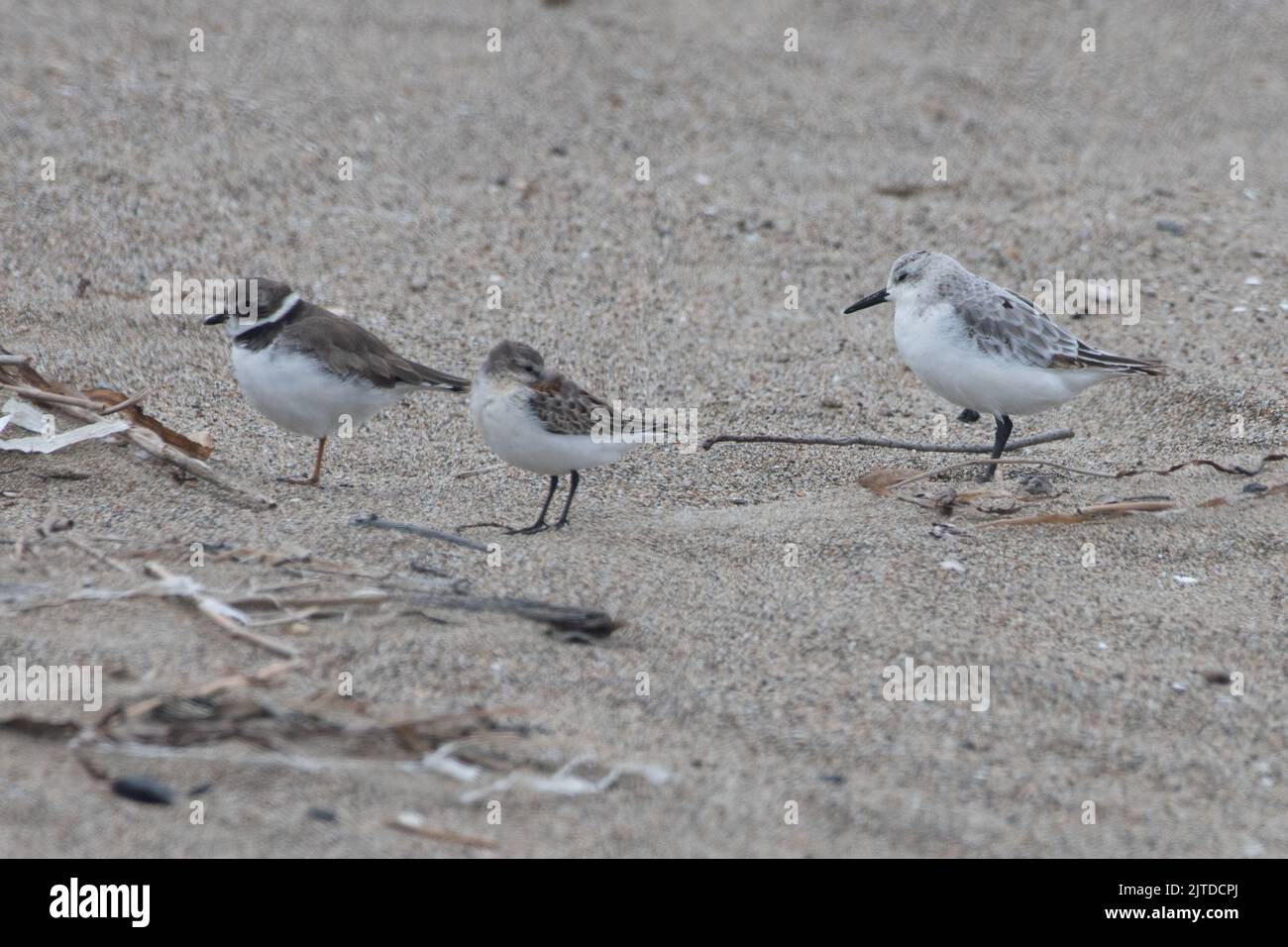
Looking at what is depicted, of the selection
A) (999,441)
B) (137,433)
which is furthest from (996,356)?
(137,433)

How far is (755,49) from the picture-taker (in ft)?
33.6

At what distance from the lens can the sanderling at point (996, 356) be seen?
5.95 meters

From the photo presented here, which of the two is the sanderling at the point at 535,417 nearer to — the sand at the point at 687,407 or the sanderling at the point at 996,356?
the sand at the point at 687,407

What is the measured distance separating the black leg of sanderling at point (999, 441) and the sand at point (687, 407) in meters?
0.10

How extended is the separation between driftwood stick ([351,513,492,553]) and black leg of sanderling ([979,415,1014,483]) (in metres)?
2.29

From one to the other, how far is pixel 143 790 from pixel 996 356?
3804 mm

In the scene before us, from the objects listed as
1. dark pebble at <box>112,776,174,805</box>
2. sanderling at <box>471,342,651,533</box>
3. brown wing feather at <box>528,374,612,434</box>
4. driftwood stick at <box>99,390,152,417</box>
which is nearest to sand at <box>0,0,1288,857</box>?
dark pebble at <box>112,776,174,805</box>

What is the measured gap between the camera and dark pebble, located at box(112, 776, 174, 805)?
372 cm

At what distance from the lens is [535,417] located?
521cm

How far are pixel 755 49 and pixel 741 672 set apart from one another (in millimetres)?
6790

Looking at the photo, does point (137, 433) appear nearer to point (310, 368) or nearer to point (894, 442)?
point (310, 368)

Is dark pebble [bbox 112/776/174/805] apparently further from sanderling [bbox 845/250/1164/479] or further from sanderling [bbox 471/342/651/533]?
sanderling [bbox 845/250/1164/479]

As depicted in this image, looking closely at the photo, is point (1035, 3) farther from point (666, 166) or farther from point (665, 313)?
point (665, 313)

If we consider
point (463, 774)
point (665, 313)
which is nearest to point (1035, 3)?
point (665, 313)
